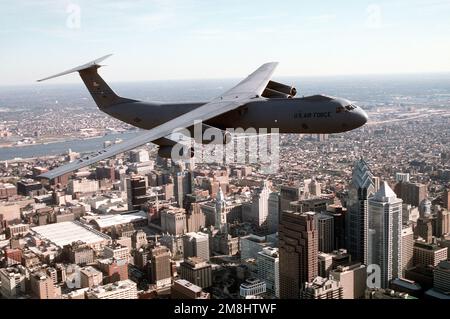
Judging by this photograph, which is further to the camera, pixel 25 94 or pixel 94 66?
pixel 25 94

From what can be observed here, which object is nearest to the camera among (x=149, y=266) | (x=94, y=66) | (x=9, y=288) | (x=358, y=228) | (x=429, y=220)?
(x=94, y=66)

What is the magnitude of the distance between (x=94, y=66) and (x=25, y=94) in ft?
189

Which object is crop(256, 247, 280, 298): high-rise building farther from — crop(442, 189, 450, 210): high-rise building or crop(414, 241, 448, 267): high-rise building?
crop(442, 189, 450, 210): high-rise building

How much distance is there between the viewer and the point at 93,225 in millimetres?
31781

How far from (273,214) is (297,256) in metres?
9.36

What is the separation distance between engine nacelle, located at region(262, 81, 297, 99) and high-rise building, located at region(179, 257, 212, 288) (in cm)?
1265

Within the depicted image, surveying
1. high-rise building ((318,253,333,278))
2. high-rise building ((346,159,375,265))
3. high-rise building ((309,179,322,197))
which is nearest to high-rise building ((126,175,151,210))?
high-rise building ((309,179,322,197))

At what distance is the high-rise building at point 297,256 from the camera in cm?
2098

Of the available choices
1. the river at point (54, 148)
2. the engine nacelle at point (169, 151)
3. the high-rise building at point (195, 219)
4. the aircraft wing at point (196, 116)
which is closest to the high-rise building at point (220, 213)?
the high-rise building at point (195, 219)
